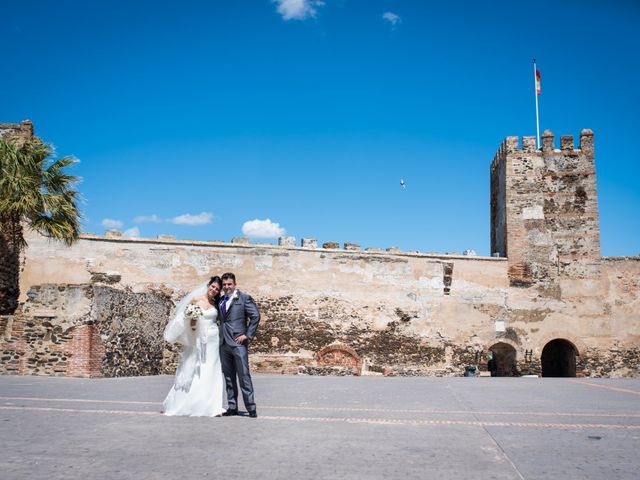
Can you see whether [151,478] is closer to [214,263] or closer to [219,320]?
[219,320]

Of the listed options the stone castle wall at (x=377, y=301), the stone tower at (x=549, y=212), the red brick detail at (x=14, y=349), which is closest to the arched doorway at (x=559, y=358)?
the stone castle wall at (x=377, y=301)

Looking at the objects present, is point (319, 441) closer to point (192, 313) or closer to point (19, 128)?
point (192, 313)

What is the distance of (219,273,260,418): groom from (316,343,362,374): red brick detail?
16.6m

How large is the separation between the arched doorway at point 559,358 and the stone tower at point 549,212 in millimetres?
2675

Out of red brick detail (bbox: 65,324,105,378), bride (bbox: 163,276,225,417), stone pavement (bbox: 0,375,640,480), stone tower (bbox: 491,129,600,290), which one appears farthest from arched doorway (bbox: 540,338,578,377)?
bride (bbox: 163,276,225,417)

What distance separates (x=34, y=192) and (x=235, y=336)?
11573 mm

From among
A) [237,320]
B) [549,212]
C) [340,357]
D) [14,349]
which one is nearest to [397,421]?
[237,320]

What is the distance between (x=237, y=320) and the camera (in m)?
8.19

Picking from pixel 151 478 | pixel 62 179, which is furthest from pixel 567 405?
pixel 62 179

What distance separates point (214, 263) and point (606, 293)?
16.2 meters

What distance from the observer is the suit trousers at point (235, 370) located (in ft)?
25.7

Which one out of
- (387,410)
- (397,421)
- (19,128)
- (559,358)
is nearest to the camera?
(397,421)

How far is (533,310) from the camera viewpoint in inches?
1017

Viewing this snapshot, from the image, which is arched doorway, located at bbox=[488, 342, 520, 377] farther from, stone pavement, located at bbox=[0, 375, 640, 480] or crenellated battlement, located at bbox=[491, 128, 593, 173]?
stone pavement, located at bbox=[0, 375, 640, 480]
